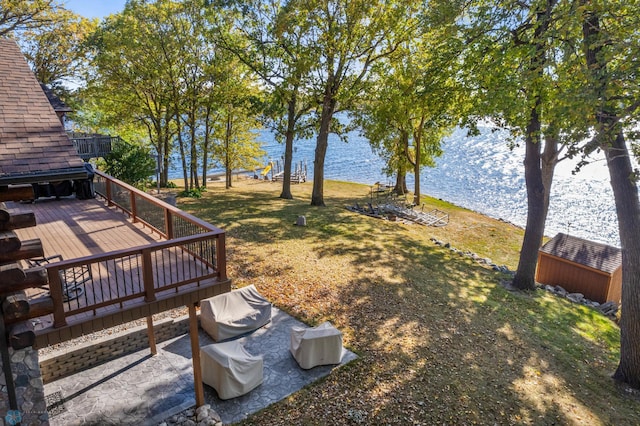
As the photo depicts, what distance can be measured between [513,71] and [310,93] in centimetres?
1316

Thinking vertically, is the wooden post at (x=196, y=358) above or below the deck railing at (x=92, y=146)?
below

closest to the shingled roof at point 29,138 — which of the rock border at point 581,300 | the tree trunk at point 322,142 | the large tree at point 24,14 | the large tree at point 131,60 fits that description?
the tree trunk at point 322,142

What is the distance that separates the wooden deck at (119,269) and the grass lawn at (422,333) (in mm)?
3209

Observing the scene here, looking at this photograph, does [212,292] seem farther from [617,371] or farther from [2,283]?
[617,371]

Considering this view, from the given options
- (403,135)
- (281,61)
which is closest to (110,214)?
(281,61)

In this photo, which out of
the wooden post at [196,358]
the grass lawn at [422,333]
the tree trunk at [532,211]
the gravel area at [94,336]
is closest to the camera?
the wooden post at [196,358]

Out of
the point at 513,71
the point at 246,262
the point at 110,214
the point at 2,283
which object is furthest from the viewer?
the point at 246,262

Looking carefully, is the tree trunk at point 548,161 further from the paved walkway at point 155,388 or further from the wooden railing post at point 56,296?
the wooden railing post at point 56,296

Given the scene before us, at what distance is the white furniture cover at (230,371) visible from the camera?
27.3 feet

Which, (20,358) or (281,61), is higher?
(281,61)

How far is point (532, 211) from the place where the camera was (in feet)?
50.2

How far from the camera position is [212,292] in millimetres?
7324

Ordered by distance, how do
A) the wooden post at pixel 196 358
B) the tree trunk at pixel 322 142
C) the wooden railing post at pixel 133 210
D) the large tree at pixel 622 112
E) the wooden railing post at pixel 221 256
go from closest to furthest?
1. the wooden railing post at pixel 221 256
2. the wooden post at pixel 196 358
3. the large tree at pixel 622 112
4. the wooden railing post at pixel 133 210
5. the tree trunk at pixel 322 142

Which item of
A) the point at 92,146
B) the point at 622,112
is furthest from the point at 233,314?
the point at 92,146
